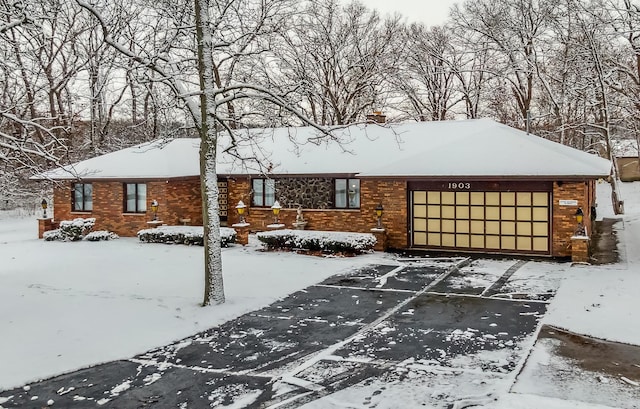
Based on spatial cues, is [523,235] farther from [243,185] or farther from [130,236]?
[130,236]

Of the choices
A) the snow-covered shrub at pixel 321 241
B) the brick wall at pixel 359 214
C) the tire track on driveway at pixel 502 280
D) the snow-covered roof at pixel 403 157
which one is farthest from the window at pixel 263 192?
the tire track on driveway at pixel 502 280

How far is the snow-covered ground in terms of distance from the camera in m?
6.92

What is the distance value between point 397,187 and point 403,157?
1.42 metres

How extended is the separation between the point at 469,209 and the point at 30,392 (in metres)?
14.2

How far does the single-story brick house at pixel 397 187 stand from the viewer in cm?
1664

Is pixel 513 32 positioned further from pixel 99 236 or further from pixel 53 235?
pixel 53 235

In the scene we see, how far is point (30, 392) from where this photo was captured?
23.0ft

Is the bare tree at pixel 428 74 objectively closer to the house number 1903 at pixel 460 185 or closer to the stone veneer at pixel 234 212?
the stone veneer at pixel 234 212

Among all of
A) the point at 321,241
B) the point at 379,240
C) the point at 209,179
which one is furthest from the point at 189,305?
the point at 379,240

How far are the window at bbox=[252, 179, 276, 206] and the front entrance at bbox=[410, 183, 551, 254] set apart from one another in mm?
6365

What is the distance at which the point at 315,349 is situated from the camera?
8555 millimetres

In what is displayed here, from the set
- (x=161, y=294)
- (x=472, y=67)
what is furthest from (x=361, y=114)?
(x=161, y=294)

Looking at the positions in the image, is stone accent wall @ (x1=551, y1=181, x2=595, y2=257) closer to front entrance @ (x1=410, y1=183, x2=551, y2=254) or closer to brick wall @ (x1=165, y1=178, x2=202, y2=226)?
front entrance @ (x1=410, y1=183, x2=551, y2=254)

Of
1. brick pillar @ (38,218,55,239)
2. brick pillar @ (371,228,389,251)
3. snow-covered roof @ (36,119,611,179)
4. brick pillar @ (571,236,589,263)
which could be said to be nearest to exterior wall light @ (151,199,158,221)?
snow-covered roof @ (36,119,611,179)
